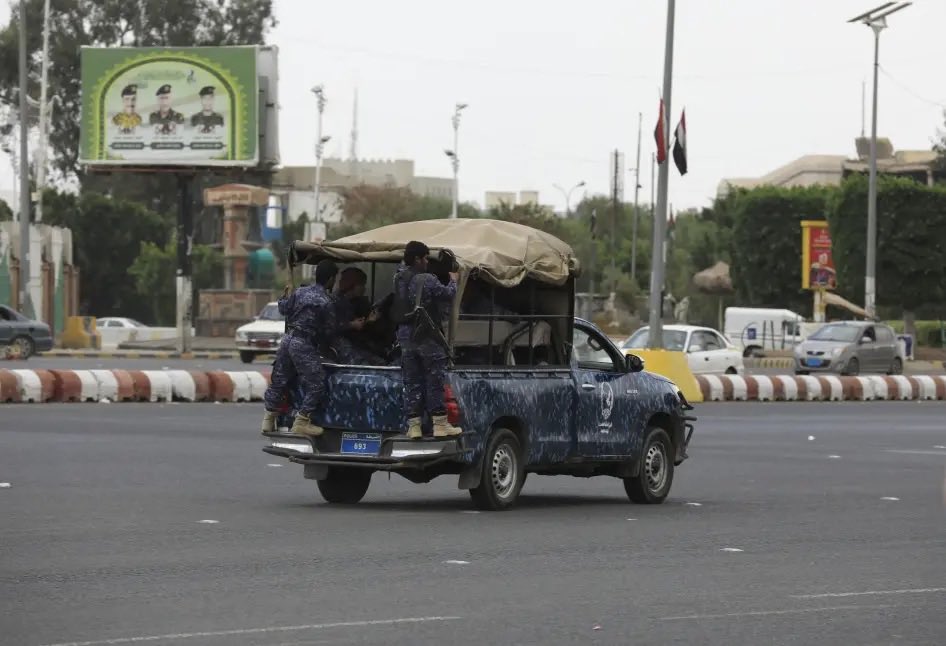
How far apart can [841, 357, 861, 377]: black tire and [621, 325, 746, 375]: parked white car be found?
704cm

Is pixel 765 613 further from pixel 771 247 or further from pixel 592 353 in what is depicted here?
pixel 771 247

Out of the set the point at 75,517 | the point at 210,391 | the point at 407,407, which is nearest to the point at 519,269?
the point at 407,407

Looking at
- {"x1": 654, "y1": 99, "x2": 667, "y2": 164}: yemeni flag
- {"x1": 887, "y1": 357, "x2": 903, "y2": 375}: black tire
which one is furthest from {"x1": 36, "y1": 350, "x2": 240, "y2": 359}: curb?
{"x1": 654, "y1": 99, "x2": 667, "y2": 164}: yemeni flag

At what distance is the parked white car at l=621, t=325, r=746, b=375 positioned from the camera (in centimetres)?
4453

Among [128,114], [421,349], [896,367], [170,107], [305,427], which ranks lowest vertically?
[896,367]

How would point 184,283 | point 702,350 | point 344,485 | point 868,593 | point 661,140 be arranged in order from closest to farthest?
point 868,593 → point 344,485 → point 661,140 → point 702,350 → point 184,283

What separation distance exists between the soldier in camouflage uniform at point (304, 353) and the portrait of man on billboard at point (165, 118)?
46.1m

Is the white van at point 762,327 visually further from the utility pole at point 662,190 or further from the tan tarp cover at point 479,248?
the tan tarp cover at point 479,248

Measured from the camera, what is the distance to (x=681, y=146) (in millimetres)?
40188

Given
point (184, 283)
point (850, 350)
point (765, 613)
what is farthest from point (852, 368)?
point (765, 613)

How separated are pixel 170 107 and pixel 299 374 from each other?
46.7 m

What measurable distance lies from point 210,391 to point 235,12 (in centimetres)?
Result: 6558

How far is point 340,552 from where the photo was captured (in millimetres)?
12125

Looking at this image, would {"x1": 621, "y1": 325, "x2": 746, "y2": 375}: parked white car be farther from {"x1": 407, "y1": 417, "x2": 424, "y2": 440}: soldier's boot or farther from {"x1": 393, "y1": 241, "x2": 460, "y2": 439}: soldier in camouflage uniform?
{"x1": 407, "y1": 417, "x2": 424, "y2": 440}: soldier's boot
